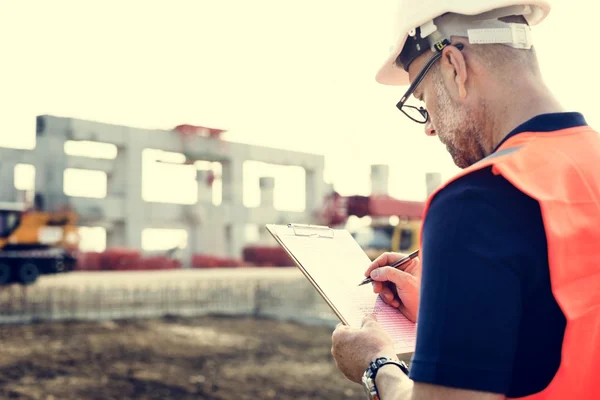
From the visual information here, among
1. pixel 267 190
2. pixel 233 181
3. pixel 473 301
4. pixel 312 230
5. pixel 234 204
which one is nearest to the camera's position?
pixel 473 301

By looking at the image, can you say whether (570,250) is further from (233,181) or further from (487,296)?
(233,181)

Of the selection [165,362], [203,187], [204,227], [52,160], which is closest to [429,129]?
[165,362]

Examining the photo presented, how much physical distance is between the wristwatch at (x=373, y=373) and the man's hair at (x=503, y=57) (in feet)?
1.99

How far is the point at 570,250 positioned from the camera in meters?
0.97

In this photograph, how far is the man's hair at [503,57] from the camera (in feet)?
3.93

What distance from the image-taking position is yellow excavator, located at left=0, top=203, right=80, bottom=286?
57.2 ft

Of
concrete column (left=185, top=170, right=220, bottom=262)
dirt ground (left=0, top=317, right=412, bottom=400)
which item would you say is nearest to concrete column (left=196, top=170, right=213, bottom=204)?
concrete column (left=185, top=170, right=220, bottom=262)

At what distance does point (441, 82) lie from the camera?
127 cm

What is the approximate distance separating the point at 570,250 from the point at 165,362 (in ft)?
33.7

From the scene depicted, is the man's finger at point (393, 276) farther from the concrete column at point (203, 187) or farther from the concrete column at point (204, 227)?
the concrete column at point (203, 187)

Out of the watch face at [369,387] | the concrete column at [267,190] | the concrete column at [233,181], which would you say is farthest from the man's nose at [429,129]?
the concrete column at [267,190]

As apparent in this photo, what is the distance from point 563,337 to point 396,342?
0.47 metres

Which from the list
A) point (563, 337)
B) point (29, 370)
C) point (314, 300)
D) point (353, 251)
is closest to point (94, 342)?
point (29, 370)

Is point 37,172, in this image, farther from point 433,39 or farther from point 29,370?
point 433,39
